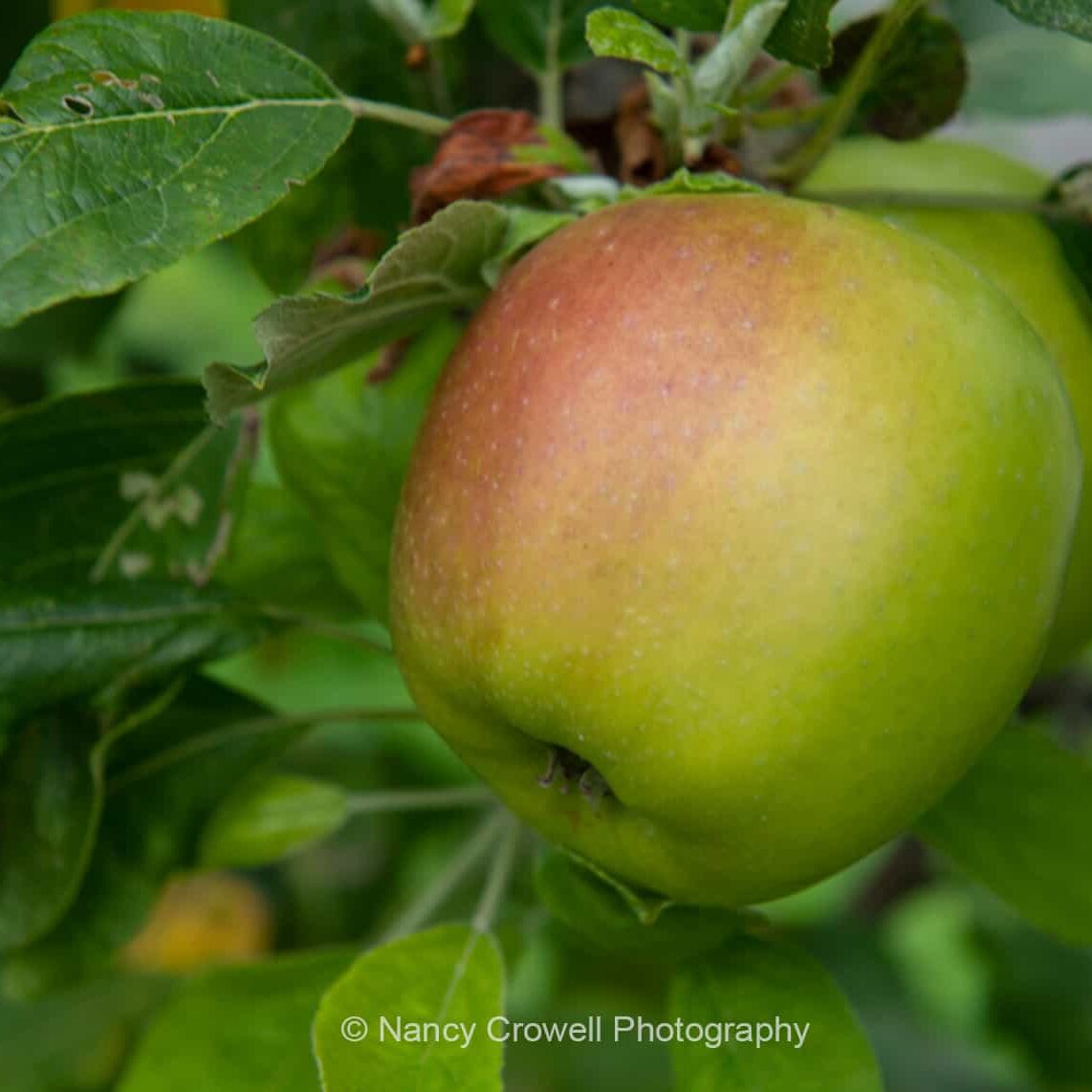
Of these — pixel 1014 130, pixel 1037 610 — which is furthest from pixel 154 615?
pixel 1014 130

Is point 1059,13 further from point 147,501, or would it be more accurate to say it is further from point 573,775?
point 147,501

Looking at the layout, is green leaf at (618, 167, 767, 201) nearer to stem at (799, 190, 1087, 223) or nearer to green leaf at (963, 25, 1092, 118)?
stem at (799, 190, 1087, 223)

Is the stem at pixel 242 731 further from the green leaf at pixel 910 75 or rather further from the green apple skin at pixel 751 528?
the green leaf at pixel 910 75

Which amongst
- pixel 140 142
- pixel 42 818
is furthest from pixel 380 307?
pixel 42 818

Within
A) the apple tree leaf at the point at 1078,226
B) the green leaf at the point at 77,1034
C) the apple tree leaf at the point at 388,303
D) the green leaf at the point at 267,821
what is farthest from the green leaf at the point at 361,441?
the green leaf at the point at 77,1034

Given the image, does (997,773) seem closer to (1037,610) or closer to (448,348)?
(1037,610)

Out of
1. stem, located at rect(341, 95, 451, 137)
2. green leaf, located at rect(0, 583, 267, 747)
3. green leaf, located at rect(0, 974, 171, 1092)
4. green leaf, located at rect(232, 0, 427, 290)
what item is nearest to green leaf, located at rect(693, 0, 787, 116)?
stem, located at rect(341, 95, 451, 137)

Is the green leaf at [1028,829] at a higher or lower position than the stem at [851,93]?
lower
